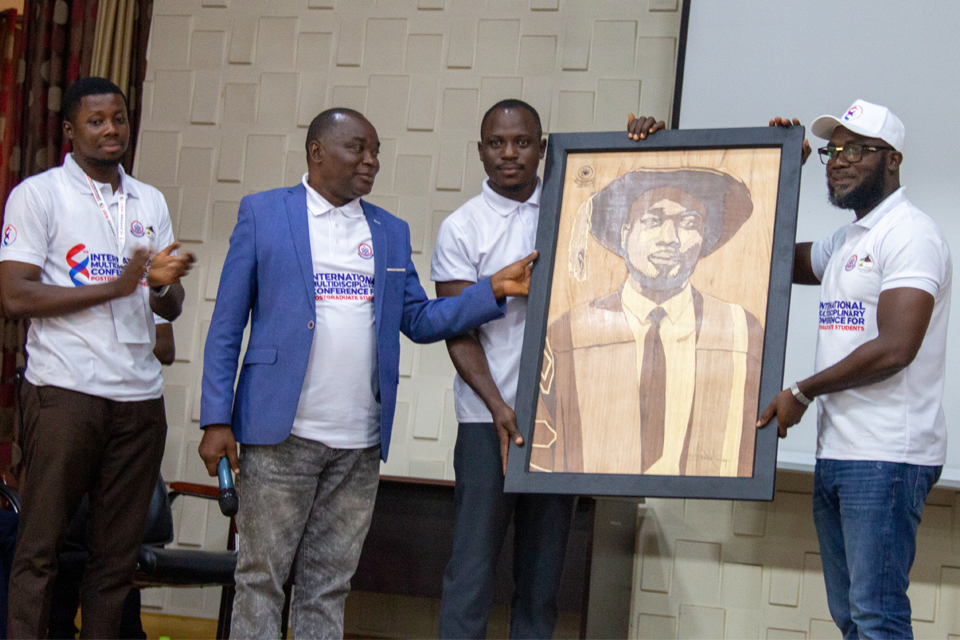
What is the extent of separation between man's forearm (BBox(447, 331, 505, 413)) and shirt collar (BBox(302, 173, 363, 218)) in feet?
1.51

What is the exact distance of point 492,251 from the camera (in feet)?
8.61

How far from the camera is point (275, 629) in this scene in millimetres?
2396

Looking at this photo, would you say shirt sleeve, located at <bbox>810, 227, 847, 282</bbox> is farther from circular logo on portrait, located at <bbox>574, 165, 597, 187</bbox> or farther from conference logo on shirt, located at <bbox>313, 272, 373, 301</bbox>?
conference logo on shirt, located at <bbox>313, 272, 373, 301</bbox>

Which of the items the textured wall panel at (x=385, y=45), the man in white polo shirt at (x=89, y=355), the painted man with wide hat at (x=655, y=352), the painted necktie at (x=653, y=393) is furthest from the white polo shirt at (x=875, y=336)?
the textured wall panel at (x=385, y=45)

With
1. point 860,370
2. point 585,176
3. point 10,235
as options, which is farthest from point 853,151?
point 10,235

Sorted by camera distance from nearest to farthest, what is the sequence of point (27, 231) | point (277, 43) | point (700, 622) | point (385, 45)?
1. point (27, 231)
2. point (700, 622)
3. point (385, 45)
4. point (277, 43)

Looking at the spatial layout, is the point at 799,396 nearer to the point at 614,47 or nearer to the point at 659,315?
the point at 659,315

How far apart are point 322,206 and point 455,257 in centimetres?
40

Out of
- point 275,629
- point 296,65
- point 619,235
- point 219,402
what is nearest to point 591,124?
point 296,65

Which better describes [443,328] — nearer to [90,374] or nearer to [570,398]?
[570,398]

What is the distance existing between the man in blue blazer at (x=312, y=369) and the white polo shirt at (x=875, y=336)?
87cm

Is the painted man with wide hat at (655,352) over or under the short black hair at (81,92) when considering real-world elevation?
under

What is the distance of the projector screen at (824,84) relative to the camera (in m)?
3.58

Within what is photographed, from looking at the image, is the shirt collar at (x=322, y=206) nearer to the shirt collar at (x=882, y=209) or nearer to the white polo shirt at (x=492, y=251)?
the white polo shirt at (x=492, y=251)
